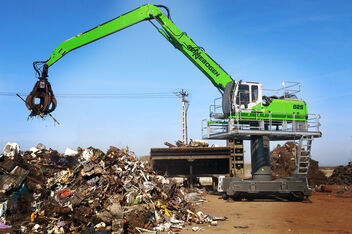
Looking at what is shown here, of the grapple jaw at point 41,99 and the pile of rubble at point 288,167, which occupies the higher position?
the grapple jaw at point 41,99

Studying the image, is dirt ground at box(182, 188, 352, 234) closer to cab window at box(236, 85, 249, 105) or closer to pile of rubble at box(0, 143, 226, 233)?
pile of rubble at box(0, 143, 226, 233)

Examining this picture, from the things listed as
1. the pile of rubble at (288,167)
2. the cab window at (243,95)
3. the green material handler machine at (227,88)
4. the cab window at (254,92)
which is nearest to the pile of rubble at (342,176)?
the pile of rubble at (288,167)

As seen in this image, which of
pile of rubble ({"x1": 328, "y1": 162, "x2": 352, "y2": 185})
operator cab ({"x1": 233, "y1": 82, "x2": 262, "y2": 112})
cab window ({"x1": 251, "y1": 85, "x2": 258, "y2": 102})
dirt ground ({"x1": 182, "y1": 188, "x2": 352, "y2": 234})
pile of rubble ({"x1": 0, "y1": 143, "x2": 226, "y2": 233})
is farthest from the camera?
pile of rubble ({"x1": 328, "y1": 162, "x2": 352, "y2": 185})

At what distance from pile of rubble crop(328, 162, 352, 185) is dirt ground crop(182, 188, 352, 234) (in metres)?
6.30

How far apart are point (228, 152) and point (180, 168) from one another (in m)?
3.83

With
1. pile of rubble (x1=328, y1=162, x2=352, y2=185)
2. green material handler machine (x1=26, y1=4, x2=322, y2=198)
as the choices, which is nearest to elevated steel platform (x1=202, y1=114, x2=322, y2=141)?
green material handler machine (x1=26, y1=4, x2=322, y2=198)

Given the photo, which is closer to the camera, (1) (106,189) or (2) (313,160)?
(1) (106,189)

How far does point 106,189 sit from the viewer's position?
10828 mm

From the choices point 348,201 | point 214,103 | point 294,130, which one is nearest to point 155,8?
point 214,103

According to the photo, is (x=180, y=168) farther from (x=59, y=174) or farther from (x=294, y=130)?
(x=59, y=174)

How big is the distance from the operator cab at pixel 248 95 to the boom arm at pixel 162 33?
82 centimetres

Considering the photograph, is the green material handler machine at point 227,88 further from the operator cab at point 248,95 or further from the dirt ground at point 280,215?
the dirt ground at point 280,215

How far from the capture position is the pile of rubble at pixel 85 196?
927 centimetres

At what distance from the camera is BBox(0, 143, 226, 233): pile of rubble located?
9266 millimetres
